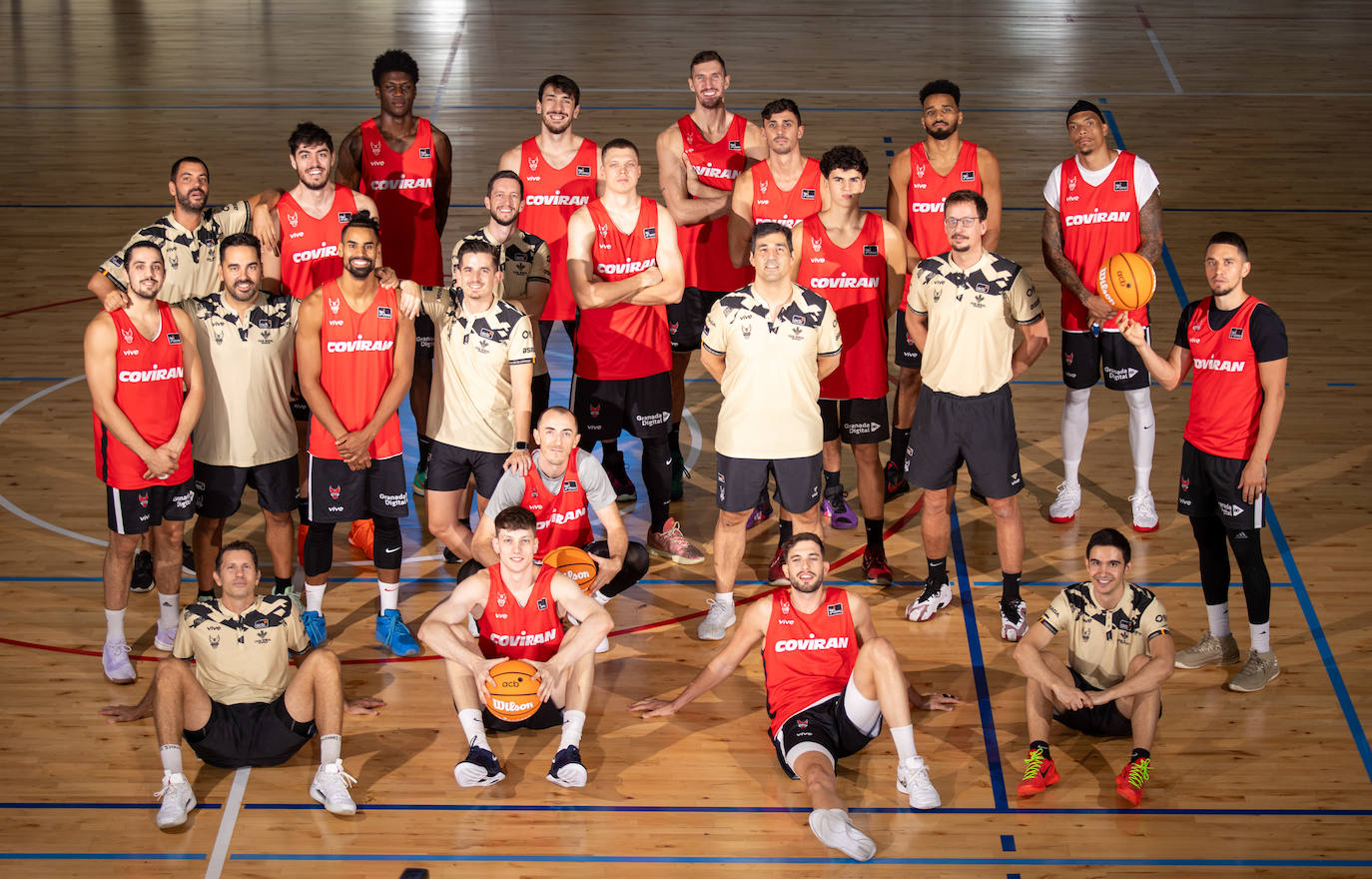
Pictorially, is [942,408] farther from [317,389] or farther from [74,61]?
[74,61]

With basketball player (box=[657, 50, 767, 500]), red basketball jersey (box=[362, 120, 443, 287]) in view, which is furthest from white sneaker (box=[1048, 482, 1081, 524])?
red basketball jersey (box=[362, 120, 443, 287])

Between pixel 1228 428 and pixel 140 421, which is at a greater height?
pixel 1228 428

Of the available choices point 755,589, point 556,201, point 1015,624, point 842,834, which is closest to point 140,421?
point 556,201

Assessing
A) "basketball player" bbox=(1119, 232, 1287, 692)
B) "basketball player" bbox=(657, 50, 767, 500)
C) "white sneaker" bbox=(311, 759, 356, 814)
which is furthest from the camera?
"basketball player" bbox=(657, 50, 767, 500)

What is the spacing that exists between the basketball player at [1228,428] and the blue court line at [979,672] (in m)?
0.99

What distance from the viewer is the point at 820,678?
20.8 ft

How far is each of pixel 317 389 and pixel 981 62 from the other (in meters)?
12.1

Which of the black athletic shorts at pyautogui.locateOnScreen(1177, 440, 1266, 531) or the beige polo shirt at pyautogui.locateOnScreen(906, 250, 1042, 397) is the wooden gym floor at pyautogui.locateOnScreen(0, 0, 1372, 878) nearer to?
the black athletic shorts at pyautogui.locateOnScreen(1177, 440, 1266, 531)

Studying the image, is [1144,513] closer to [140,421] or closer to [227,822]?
[227,822]

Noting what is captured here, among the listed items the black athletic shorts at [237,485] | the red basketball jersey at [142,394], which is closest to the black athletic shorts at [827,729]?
the black athletic shorts at [237,485]

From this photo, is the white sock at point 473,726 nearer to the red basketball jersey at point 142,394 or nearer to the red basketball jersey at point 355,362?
the red basketball jersey at point 355,362

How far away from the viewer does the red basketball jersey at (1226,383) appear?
668cm

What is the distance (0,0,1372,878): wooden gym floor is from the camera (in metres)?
5.95

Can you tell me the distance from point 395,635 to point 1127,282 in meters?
4.05
